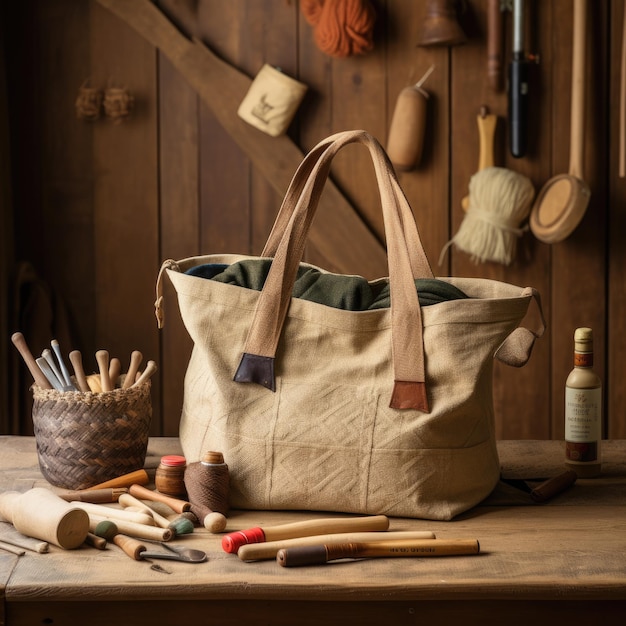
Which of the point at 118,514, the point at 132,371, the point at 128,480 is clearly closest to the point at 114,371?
the point at 132,371

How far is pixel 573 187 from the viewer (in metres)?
2.31

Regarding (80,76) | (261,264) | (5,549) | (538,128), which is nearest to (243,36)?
(80,76)

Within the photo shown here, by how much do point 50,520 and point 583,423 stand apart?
2.38 feet

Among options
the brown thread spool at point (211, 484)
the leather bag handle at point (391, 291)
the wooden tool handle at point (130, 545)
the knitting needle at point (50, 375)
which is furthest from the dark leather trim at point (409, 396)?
the knitting needle at point (50, 375)

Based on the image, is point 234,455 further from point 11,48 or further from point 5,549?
point 11,48

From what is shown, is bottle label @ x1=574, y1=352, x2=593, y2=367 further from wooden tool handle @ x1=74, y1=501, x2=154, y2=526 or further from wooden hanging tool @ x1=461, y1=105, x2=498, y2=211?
wooden hanging tool @ x1=461, y1=105, x2=498, y2=211

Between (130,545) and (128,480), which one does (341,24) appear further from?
(130,545)

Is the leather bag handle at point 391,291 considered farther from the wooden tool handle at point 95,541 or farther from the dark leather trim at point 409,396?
the wooden tool handle at point 95,541

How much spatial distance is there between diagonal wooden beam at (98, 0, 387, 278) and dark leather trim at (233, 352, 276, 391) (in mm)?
1324

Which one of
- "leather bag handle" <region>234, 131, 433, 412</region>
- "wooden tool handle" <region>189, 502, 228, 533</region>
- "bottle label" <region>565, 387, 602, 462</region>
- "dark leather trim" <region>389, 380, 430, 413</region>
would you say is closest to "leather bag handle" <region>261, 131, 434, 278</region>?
"leather bag handle" <region>234, 131, 433, 412</region>

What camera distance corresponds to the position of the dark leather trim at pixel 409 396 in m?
1.12

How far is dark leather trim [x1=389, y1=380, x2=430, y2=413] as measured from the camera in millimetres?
1119

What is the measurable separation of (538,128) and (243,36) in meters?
0.82

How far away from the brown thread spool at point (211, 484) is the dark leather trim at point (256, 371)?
0.33 ft
